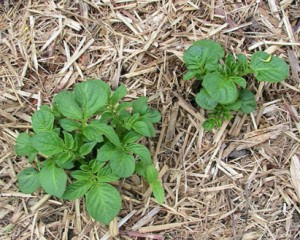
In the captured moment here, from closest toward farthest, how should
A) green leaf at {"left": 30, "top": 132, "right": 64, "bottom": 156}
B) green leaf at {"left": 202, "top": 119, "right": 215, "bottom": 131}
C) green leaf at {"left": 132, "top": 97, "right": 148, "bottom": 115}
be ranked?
green leaf at {"left": 30, "top": 132, "right": 64, "bottom": 156} < green leaf at {"left": 132, "top": 97, "right": 148, "bottom": 115} < green leaf at {"left": 202, "top": 119, "right": 215, "bottom": 131}

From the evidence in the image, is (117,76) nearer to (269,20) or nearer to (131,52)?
(131,52)

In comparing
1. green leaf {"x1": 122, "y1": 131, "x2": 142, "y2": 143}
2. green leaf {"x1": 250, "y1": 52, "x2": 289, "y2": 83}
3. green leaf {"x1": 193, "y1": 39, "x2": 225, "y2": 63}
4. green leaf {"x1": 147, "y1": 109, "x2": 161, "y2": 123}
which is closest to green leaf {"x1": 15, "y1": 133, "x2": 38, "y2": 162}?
green leaf {"x1": 122, "y1": 131, "x2": 142, "y2": 143}

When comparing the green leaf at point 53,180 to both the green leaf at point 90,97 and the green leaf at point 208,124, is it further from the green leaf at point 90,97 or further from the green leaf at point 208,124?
the green leaf at point 208,124

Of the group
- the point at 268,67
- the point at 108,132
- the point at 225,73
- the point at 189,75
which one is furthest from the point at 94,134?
the point at 268,67

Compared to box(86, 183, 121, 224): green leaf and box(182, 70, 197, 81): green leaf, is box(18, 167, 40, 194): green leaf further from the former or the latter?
box(182, 70, 197, 81): green leaf

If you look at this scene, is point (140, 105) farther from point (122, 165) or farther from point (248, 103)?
point (248, 103)

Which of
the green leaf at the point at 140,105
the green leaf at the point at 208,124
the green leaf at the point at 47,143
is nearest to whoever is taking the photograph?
the green leaf at the point at 47,143

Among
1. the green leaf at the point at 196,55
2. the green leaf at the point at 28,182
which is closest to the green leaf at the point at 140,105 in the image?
the green leaf at the point at 196,55
